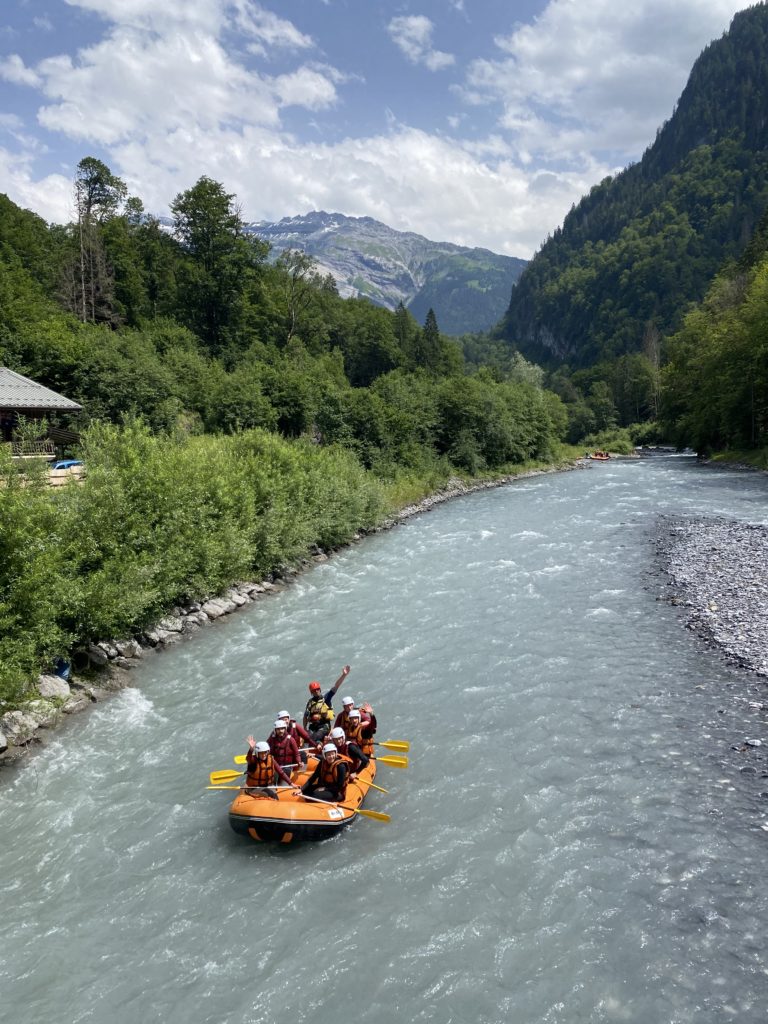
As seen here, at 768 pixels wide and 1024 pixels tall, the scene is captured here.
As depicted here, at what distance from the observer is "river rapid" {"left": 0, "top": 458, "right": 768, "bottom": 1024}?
7.93 m

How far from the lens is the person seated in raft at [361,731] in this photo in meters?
12.8

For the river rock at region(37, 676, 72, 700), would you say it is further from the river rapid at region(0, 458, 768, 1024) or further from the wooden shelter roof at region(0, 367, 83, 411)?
the wooden shelter roof at region(0, 367, 83, 411)

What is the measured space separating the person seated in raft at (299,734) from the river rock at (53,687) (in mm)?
6250

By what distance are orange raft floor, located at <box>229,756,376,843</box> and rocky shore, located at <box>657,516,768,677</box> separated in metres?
11.0

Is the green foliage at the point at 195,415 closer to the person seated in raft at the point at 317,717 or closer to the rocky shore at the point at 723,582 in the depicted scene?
the person seated in raft at the point at 317,717

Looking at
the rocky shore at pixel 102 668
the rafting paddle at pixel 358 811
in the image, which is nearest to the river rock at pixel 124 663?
the rocky shore at pixel 102 668

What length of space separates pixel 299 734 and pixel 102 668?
7441mm

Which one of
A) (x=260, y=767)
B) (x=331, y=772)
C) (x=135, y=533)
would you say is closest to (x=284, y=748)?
(x=260, y=767)

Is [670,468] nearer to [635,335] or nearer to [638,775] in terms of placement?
[638,775]

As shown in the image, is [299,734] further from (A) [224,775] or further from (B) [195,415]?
(B) [195,415]

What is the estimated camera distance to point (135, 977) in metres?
8.23

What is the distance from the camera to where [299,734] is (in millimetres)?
12891

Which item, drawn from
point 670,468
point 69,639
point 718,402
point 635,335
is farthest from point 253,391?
point 635,335

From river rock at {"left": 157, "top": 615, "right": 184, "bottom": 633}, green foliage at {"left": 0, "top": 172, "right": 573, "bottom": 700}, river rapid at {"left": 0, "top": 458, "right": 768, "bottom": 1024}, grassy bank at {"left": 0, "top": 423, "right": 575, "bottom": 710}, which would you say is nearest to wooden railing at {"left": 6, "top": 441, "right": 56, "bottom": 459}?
green foliage at {"left": 0, "top": 172, "right": 573, "bottom": 700}
